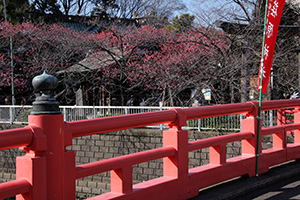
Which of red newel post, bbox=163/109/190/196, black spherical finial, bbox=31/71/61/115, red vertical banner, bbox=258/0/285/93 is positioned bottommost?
red newel post, bbox=163/109/190/196

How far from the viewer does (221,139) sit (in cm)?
372

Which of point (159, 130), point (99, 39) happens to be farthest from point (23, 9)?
point (159, 130)

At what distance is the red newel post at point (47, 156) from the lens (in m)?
2.21

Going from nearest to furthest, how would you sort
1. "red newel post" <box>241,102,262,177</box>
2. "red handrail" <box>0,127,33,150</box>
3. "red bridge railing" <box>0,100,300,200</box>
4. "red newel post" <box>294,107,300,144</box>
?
"red handrail" <box>0,127,33,150</box> < "red bridge railing" <box>0,100,300,200</box> < "red newel post" <box>241,102,262,177</box> < "red newel post" <box>294,107,300,144</box>

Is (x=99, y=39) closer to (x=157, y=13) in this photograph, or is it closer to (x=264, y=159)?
(x=157, y=13)

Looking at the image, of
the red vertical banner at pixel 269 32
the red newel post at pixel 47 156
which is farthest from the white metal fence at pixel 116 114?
the red newel post at pixel 47 156

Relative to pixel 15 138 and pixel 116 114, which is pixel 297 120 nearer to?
pixel 15 138

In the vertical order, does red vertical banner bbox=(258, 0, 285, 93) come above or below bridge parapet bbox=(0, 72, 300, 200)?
above

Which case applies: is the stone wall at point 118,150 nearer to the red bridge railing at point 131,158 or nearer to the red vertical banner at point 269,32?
the red vertical banner at point 269,32

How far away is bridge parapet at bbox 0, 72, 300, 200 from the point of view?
7.24ft

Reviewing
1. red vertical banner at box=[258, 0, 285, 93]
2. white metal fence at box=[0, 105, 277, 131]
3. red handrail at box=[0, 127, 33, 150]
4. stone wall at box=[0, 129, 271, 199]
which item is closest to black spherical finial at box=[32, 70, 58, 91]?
red handrail at box=[0, 127, 33, 150]

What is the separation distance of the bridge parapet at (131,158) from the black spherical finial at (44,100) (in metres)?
0.03

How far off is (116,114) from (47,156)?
10.9 metres

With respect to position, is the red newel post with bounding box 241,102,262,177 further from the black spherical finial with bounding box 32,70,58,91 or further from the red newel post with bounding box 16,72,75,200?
the black spherical finial with bounding box 32,70,58,91
